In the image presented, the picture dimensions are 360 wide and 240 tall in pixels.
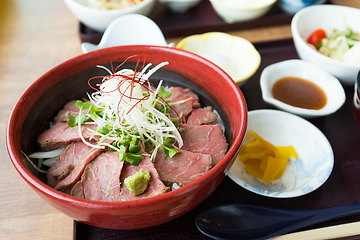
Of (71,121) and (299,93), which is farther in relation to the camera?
(299,93)

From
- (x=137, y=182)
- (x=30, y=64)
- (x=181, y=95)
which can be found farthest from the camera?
(x=30, y=64)

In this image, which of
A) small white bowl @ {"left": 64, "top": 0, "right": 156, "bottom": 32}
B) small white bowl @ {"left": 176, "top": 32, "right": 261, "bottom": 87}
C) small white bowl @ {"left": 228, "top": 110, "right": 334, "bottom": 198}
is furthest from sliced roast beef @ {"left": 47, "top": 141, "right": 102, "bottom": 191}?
small white bowl @ {"left": 64, "top": 0, "right": 156, "bottom": 32}

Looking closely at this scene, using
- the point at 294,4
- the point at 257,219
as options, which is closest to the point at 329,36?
the point at 294,4

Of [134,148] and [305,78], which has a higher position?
[134,148]

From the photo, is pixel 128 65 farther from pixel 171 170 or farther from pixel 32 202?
pixel 32 202

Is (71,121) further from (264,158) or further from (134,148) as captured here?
(264,158)

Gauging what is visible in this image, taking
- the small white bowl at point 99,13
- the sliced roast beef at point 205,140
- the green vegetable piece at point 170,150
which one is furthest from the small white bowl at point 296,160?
the small white bowl at point 99,13

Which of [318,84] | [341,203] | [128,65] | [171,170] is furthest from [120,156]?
[318,84]
